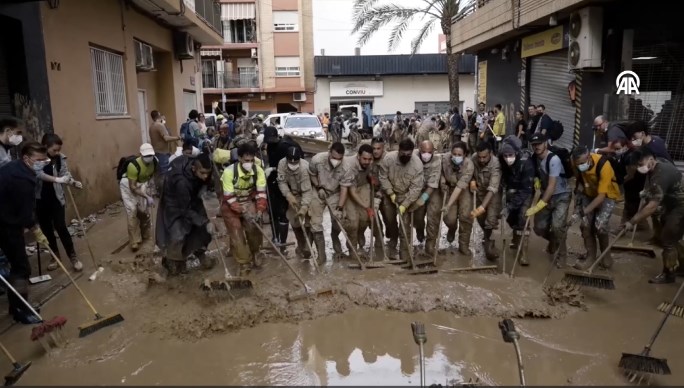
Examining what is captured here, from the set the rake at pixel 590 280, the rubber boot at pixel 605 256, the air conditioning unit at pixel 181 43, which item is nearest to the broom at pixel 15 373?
the rake at pixel 590 280

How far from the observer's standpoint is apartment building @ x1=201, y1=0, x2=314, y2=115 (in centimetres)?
3622

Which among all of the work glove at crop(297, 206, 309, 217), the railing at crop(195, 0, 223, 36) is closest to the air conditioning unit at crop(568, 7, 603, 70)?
the work glove at crop(297, 206, 309, 217)

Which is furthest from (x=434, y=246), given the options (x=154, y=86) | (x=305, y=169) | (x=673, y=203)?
(x=154, y=86)

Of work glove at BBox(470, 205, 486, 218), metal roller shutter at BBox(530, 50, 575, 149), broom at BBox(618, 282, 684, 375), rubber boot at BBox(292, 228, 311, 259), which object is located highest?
metal roller shutter at BBox(530, 50, 575, 149)

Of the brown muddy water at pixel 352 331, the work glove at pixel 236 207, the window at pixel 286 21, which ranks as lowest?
the brown muddy water at pixel 352 331

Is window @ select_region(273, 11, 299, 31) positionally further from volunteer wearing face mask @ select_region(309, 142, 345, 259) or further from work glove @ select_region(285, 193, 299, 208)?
work glove @ select_region(285, 193, 299, 208)

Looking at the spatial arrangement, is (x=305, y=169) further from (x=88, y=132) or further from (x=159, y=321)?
(x=88, y=132)

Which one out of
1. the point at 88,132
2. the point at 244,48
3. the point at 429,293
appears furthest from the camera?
the point at 244,48

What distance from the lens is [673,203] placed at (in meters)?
5.38

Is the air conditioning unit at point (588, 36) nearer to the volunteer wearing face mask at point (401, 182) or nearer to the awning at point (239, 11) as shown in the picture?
the volunteer wearing face mask at point (401, 182)

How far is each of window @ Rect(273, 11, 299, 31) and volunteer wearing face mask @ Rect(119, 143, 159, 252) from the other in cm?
3165

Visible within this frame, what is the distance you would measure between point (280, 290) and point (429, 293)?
1.56 m

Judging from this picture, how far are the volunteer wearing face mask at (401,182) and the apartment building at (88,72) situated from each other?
17.0 ft

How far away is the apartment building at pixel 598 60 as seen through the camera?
9.05m
